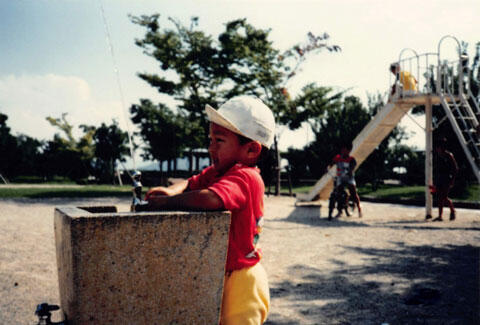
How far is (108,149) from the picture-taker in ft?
100

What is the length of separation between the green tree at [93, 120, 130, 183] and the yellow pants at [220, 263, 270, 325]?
1178 inches

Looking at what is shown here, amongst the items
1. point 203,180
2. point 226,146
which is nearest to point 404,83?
point 203,180

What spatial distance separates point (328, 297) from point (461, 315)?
4.09 feet

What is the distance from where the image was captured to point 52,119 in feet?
102

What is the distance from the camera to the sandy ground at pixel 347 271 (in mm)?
3963

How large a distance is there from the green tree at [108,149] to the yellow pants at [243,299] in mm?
29932

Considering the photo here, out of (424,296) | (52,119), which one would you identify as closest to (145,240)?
(424,296)

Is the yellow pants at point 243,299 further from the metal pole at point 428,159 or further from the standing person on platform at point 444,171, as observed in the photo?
the metal pole at point 428,159

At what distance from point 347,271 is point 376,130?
7927 millimetres

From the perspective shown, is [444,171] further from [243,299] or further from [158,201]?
[158,201]

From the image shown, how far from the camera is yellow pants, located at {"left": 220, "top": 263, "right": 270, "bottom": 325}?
5.41ft

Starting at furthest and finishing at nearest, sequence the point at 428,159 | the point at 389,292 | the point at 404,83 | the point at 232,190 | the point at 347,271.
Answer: the point at 404,83 < the point at 428,159 < the point at 347,271 < the point at 389,292 < the point at 232,190

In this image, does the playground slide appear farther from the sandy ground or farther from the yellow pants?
the yellow pants

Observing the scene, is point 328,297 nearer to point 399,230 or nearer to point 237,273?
point 237,273
